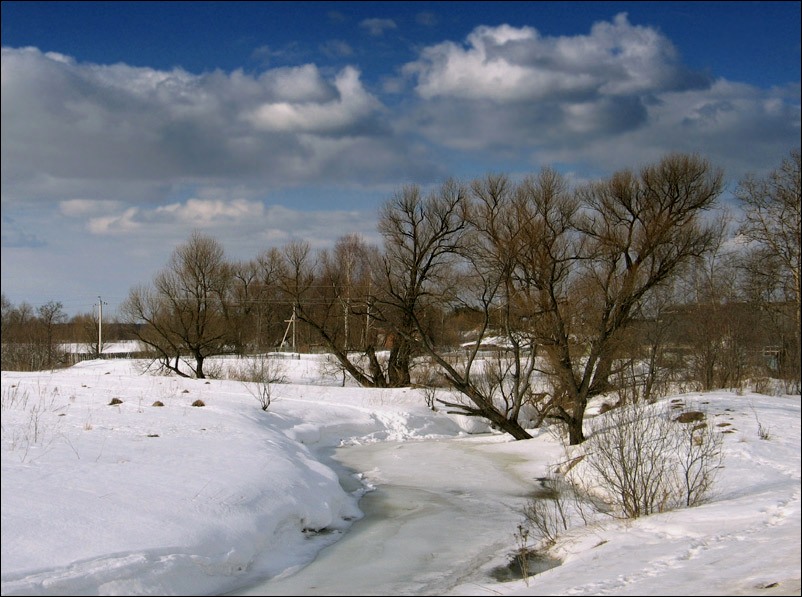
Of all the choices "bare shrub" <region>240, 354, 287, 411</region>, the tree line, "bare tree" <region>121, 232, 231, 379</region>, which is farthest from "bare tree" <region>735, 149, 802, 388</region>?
"bare tree" <region>121, 232, 231, 379</region>

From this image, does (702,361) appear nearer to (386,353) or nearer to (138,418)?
(138,418)

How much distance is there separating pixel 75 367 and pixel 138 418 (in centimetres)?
2294

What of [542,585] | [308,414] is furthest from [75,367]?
[542,585]

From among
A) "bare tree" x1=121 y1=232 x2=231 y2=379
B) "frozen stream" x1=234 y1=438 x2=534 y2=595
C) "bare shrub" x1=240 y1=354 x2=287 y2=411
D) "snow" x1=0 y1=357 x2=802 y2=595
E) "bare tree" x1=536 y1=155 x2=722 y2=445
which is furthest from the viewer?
"bare tree" x1=121 y1=232 x2=231 y2=379

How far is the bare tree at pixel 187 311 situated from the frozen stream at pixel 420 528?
1687 cm

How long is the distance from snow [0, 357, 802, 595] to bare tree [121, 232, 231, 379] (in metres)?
15.8

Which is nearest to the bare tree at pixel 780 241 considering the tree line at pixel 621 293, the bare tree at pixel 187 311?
the tree line at pixel 621 293

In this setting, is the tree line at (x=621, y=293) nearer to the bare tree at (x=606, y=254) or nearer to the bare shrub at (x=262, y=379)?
the bare tree at (x=606, y=254)

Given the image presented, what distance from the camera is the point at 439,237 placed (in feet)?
113

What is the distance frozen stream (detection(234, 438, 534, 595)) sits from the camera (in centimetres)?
927

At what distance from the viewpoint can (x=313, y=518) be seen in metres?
12.0

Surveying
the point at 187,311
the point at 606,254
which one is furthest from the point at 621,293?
the point at 187,311

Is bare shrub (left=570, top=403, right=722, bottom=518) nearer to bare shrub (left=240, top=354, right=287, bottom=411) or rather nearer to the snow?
the snow

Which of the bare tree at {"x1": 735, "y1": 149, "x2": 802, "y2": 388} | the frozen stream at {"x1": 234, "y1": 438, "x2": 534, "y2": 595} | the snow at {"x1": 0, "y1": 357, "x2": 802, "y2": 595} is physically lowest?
the frozen stream at {"x1": 234, "y1": 438, "x2": 534, "y2": 595}
